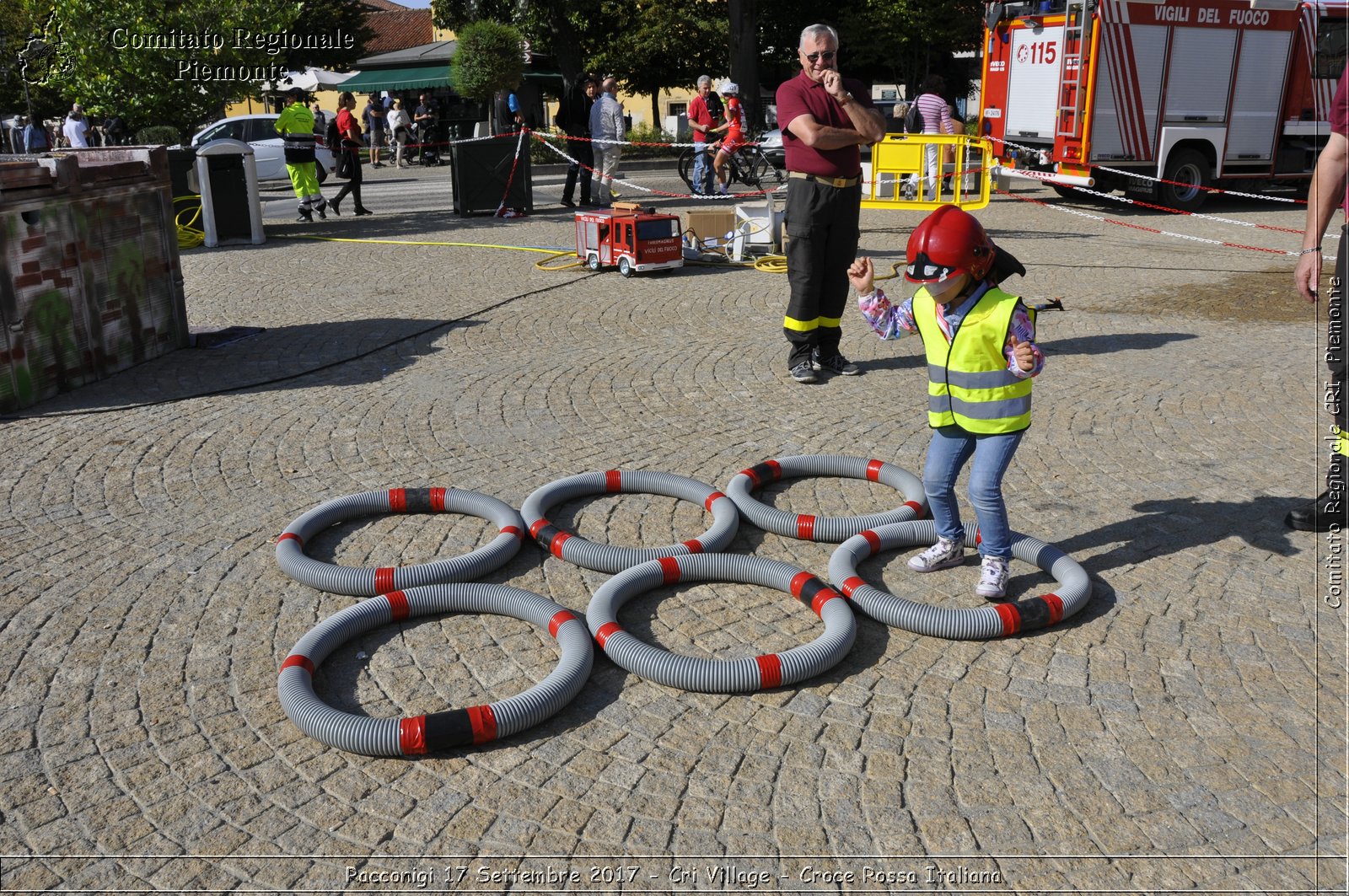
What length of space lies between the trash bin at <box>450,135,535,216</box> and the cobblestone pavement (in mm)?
8752

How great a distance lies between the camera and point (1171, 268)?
1259 cm

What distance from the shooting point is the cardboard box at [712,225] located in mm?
13359

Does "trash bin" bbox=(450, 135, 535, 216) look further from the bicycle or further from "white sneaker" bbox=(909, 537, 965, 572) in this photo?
"white sneaker" bbox=(909, 537, 965, 572)

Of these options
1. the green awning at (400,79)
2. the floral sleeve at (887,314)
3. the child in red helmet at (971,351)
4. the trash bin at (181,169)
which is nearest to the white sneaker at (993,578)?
the child in red helmet at (971,351)

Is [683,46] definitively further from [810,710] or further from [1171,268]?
[810,710]

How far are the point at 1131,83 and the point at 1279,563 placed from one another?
13.9 meters

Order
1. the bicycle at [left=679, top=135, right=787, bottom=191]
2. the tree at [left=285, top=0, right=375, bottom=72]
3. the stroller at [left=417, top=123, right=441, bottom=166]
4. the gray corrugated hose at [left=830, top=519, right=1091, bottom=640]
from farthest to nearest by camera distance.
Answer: the tree at [left=285, top=0, right=375, bottom=72] < the stroller at [left=417, top=123, right=441, bottom=166] < the bicycle at [left=679, top=135, right=787, bottom=191] < the gray corrugated hose at [left=830, top=519, right=1091, bottom=640]

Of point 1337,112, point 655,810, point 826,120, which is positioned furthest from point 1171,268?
point 655,810

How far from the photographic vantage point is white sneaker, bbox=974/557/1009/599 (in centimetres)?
466

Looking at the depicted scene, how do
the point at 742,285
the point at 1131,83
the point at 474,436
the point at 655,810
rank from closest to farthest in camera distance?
the point at 655,810 < the point at 474,436 < the point at 742,285 < the point at 1131,83

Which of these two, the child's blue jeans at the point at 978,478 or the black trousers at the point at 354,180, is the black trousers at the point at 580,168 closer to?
the black trousers at the point at 354,180

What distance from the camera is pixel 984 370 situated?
14.4 feet

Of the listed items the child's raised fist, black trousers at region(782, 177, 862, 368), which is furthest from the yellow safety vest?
black trousers at region(782, 177, 862, 368)

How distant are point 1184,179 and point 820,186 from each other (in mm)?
12939
